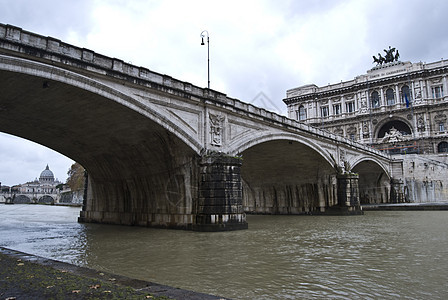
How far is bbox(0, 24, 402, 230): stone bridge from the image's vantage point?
44.3 feet

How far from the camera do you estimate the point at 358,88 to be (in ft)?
218

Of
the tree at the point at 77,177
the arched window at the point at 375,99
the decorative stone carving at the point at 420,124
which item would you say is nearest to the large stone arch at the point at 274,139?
the decorative stone carving at the point at 420,124

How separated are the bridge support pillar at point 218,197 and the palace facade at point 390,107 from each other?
48.9 metres

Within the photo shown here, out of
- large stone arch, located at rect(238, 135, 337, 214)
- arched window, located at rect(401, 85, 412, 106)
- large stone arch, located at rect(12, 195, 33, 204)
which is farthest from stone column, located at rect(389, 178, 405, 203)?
large stone arch, located at rect(12, 195, 33, 204)

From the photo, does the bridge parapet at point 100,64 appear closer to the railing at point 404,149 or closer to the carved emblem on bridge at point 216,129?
the carved emblem on bridge at point 216,129

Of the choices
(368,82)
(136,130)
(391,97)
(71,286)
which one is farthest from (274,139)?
(391,97)

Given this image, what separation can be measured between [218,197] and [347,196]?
18.9 meters

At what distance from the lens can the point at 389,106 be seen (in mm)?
62531

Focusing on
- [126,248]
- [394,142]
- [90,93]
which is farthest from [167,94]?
[394,142]

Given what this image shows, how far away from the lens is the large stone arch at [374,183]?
46.0m

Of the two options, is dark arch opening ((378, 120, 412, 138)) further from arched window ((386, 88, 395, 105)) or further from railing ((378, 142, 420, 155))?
railing ((378, 142, 420, 155))

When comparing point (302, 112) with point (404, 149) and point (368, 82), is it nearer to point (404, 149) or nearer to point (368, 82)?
point (368, 82)

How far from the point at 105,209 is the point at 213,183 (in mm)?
10784

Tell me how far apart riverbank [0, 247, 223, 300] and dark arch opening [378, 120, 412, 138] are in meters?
65.7
